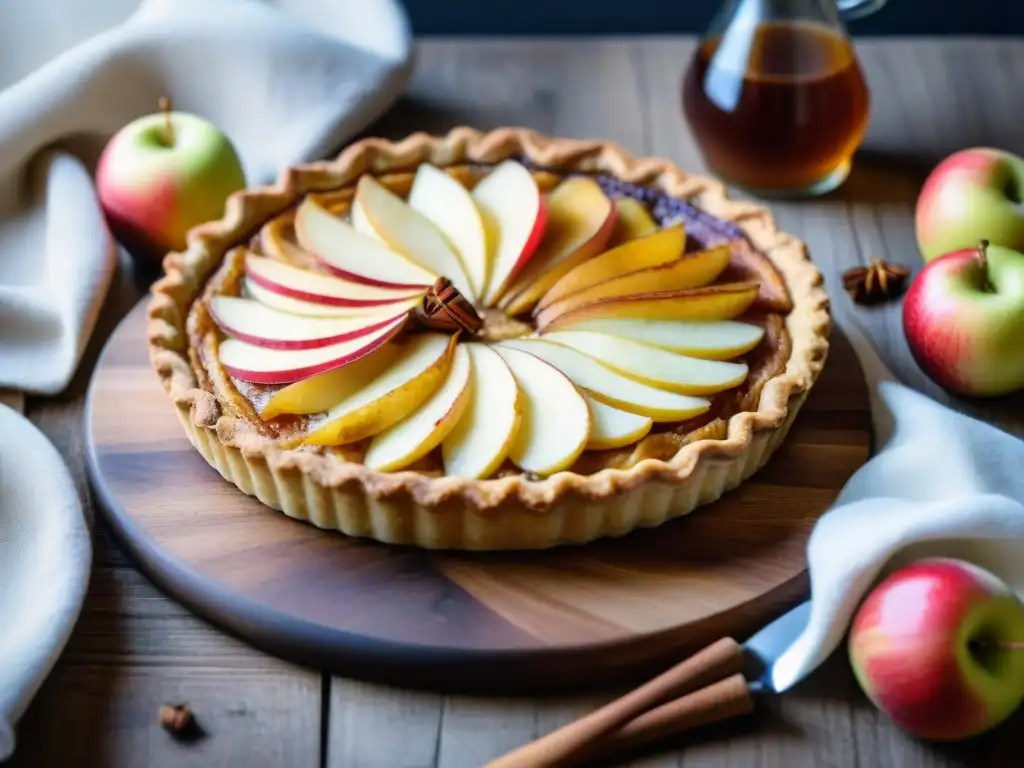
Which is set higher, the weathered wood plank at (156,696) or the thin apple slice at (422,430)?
the thin apple slice at (422,430)

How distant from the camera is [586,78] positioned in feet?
11.9

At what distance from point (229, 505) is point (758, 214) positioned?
49.3 inches

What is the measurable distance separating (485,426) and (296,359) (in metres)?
0.39

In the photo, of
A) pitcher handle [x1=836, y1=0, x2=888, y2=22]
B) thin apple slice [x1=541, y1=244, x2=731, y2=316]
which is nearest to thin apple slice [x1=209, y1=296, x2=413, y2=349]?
thin apple slice [x1=541, y1=244, x2=731, y2=316]

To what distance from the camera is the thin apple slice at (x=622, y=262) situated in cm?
245

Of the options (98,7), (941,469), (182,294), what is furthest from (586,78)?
(941,469)

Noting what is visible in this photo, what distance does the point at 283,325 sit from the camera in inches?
93.4

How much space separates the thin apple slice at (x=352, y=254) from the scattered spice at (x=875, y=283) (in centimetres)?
98

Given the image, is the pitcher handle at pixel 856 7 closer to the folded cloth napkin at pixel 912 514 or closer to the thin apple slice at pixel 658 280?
the thin apple slice at pixel 658 280

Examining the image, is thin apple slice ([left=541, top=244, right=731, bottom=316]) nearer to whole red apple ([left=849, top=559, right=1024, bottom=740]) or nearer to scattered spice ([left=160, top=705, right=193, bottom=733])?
whole red apple ([left=849, top=559, right=1024, bottom=740])

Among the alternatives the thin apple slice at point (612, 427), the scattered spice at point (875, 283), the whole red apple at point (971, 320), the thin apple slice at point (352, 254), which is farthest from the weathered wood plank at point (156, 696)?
the scattered spice at point (875, 283)

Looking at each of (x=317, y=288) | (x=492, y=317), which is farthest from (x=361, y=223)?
(x=492, y=317)

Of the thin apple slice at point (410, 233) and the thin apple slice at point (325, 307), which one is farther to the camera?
the thin apple slice at point (410, 233)

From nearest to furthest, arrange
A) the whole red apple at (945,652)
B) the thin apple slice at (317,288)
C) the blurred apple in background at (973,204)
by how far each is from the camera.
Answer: the whole red apple at (945,652)
the thin apple slice at (317,288)
the blurred apple in background at (973,204)
